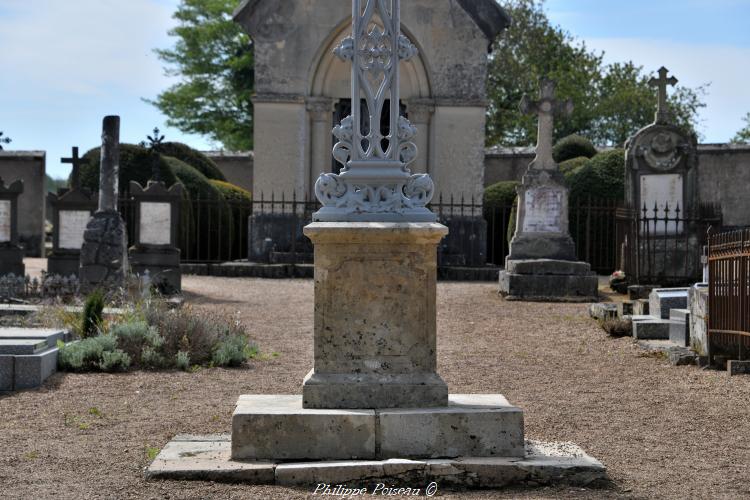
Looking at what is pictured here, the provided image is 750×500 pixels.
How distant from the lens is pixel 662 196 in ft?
57.3

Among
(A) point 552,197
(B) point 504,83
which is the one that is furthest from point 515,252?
(B) point 504,83

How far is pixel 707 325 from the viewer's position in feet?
32.7

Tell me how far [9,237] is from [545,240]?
27.9ft

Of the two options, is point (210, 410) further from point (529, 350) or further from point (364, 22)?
point (529, 350)

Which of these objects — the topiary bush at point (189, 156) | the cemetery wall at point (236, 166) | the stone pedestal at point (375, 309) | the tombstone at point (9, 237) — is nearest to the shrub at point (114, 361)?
the stone pedestal at point (375, 309)

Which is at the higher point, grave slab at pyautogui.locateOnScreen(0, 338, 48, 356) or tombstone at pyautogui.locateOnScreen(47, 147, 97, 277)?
tombstone at pyautogui.locateOnScreen(47, 147, 97, 277)

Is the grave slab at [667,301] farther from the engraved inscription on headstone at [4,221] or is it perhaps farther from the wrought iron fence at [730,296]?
the engraved inscription on headstone at [4,221]

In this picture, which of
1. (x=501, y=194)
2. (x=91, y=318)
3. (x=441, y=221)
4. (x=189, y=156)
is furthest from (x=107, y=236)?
(x=189, y=156)

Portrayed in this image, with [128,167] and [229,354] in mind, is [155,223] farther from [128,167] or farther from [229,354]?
[229,354]

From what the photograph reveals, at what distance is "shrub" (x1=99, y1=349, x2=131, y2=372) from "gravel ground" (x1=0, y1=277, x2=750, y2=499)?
0.21 metres

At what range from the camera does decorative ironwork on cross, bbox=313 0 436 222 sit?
6047mm

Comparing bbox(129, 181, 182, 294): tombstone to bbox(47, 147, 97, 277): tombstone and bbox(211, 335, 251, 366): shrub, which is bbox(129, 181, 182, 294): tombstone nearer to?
bbox(47, 147, 97, 277): tombstone

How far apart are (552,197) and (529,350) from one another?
625 cm

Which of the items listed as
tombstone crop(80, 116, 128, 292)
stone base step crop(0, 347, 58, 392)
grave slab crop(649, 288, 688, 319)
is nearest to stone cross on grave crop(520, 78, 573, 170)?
grave slab crop(649, 288, 688, 319)
